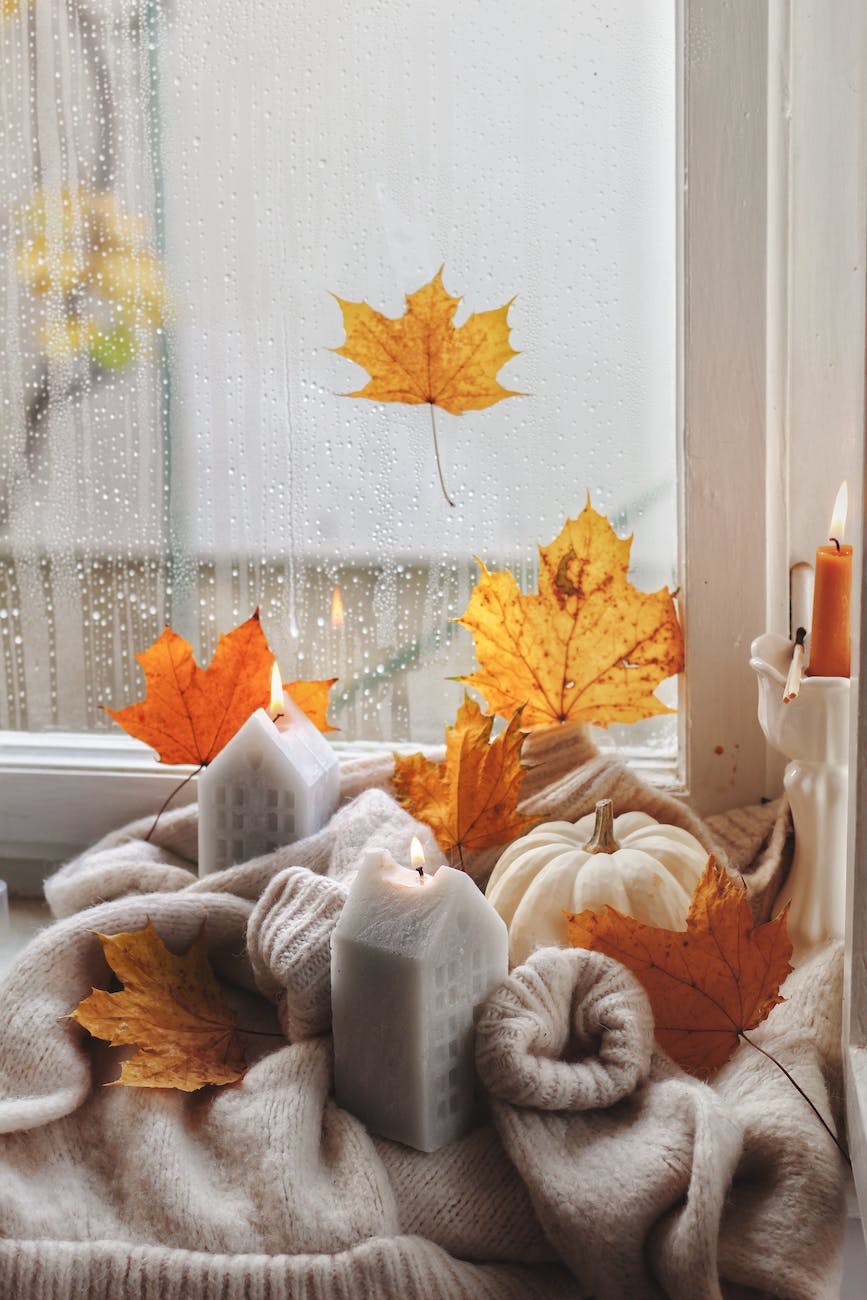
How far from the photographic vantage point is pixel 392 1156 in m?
0.66

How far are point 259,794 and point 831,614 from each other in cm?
42

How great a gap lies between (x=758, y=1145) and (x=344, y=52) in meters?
0.88

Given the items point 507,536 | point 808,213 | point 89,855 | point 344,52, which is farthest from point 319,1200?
point 344,52

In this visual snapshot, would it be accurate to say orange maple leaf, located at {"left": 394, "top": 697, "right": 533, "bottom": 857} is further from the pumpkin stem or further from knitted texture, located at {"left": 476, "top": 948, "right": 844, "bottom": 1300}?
knitted texture, located at {"left": 476, "top": 948, "right": 844, "bottom": 1300}

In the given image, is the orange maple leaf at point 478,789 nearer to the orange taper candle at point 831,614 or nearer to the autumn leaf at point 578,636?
the autumn leaf at point 578,636

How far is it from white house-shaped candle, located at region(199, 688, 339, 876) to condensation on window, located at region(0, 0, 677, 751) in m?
0.22

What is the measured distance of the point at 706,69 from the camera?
3.08 ft

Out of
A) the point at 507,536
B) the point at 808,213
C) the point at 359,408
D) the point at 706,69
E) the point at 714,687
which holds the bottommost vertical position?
the point at 714,687

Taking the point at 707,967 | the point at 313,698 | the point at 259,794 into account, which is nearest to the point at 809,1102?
the point at 707,967

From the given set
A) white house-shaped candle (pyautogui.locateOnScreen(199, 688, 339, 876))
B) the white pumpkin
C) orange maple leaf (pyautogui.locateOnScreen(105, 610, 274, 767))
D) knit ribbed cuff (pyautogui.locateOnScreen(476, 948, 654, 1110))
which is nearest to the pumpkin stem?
the white pumpkin

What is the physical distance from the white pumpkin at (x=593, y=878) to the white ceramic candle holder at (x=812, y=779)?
0.08m

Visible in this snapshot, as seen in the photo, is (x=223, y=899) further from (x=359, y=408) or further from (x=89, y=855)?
(x=359, y=408)

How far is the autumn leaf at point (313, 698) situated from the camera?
1.06 metres

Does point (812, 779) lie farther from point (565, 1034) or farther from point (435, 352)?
point (435, 352)
